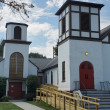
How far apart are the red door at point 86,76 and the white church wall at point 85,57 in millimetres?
308

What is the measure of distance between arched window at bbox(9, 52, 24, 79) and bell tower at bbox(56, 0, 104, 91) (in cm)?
931

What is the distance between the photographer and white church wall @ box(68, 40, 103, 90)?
2076 cm

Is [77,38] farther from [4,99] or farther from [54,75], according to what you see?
[4,99]

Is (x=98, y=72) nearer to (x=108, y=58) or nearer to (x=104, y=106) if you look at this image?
(x=108, y=58)

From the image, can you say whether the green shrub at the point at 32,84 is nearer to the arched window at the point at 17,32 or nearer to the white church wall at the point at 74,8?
the arched window at the point at 17,32

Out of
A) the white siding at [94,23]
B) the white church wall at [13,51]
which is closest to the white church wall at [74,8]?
the white siding at [94,23]

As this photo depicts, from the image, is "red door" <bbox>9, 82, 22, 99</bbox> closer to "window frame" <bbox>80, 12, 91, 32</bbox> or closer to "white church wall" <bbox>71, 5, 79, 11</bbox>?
"window frame" <bbox>80, 12, 91, 32</bbox>

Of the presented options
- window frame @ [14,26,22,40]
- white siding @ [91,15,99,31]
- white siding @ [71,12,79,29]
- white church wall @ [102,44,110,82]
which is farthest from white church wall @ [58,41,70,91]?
window frame @ [14,26,22,40]

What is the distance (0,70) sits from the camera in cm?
2981

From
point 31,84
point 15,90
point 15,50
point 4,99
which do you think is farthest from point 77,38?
point 15,90

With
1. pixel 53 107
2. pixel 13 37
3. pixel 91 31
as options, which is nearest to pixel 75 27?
pixel 91 31

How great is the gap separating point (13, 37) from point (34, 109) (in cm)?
1557

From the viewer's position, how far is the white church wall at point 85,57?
20.8 m

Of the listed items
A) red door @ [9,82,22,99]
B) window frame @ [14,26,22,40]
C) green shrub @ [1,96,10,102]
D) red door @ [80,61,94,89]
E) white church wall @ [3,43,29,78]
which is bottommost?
green shrub @ [1,96,10,102]
